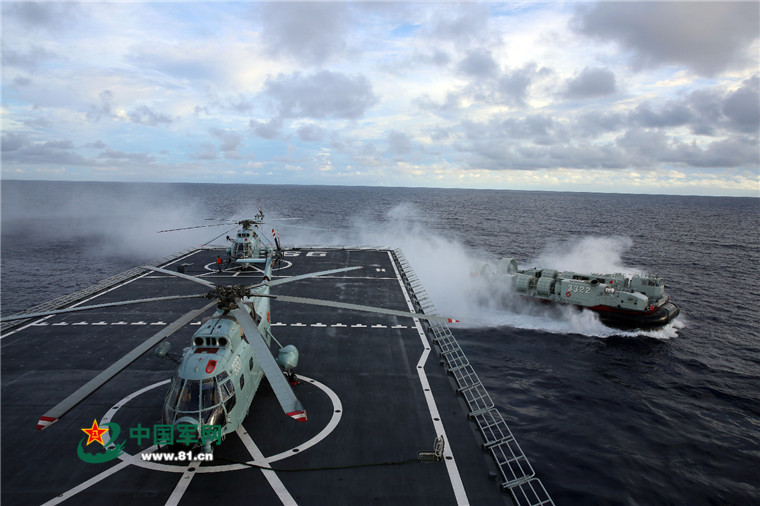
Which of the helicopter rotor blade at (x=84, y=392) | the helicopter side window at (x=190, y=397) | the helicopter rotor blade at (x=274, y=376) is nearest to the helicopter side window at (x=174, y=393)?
the helicopter side window at (x=190, y=397)

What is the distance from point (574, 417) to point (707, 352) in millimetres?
19806

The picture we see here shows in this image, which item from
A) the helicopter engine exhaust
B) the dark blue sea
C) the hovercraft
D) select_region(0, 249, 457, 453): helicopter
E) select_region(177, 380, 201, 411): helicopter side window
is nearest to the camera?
select_region(0, 249, 457, 453): helicopter

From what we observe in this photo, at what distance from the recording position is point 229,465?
13867mm

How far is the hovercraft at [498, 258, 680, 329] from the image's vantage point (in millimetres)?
38406

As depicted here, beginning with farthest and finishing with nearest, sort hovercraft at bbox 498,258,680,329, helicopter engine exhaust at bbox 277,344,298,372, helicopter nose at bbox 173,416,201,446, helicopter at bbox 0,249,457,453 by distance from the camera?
hovercraft at bbox 498,258,680,329 < helicopter engine exhaust at bbox 277,344,298,372 < helicopter nose at bbox 173,416,201,446 < helicopter at bbox 0,249,457,453

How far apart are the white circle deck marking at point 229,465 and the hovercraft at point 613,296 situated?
30.5m

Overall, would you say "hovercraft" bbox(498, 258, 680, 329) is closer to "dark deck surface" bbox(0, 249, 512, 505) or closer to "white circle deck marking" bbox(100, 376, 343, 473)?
"dark deck surface" bbox(0, 249, 512, 505)

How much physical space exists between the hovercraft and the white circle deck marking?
30527 millimetres

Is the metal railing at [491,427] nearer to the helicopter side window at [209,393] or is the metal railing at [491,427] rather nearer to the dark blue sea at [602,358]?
the dark blue sea at [602,358]

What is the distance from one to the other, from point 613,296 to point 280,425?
34936 mm

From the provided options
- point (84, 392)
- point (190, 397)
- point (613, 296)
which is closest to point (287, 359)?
point (190, 397)

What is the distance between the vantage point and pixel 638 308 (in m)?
38.1

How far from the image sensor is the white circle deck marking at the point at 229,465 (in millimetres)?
13719

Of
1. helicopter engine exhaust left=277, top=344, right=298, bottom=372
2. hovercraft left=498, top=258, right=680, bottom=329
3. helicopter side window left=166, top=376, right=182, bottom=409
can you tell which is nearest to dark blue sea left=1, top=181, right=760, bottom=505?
hovercraft left=498, top=258, right=680, bottom=329
